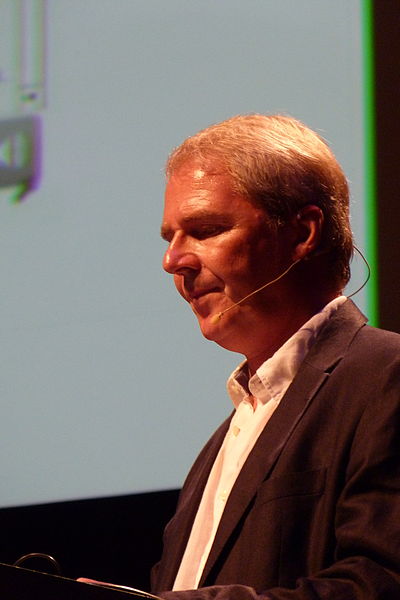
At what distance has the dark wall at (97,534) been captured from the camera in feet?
10.3

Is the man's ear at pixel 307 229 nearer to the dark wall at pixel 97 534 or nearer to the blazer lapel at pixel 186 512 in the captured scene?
the blazer lapel at pixel 186 512

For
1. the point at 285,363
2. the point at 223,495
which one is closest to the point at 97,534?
the point at 223,495

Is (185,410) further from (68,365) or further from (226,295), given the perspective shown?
(226,295)

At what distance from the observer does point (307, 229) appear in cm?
215

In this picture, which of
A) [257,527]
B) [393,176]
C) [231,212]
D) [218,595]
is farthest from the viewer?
[393,176]

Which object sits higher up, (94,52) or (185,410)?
(94,52)

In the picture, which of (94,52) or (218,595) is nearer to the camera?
(218,595)

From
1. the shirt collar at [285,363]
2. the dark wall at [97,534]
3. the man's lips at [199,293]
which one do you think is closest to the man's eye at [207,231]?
the man's lips at [199,293]

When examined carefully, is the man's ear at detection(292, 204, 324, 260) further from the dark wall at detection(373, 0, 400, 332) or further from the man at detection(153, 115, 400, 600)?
the dark wall at detection(373, 0, 400, 332)

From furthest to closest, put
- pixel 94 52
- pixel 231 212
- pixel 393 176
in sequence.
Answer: pixel 94 52
pixel 393 176
pixel 231 212

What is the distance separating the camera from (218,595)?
1555mm

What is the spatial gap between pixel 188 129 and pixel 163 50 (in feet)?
0.92

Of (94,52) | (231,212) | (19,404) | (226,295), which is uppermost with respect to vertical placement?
(94,52)

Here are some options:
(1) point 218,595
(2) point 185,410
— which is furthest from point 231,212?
(2) point 185,410
